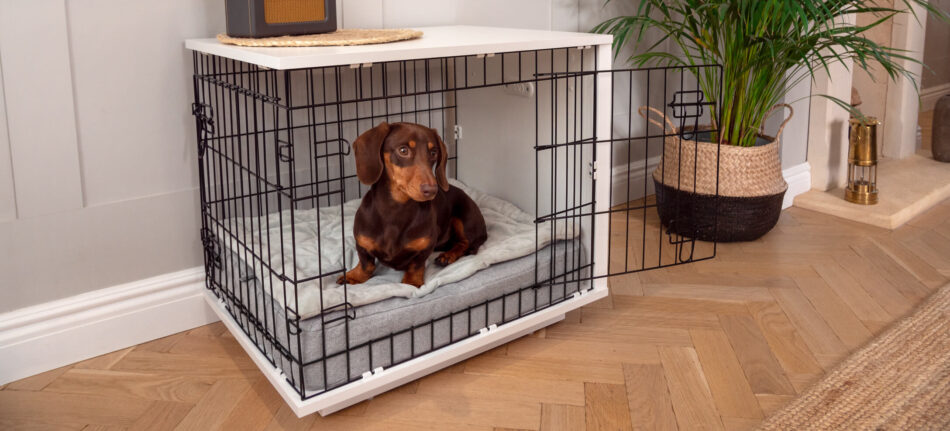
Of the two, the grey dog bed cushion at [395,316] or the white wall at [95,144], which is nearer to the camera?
the grey dog bed cushion at [395,316]

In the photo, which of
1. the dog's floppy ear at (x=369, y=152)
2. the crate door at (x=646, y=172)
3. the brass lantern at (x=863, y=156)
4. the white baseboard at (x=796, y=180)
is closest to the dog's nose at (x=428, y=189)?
the dog's floppy ear at (x=369, y=152)

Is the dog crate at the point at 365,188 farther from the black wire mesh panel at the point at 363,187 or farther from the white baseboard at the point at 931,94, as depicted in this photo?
the white baseboard at the point at 931,94

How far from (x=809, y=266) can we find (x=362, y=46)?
62.5 inches

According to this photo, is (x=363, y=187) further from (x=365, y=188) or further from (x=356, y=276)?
(x=356, y=276)

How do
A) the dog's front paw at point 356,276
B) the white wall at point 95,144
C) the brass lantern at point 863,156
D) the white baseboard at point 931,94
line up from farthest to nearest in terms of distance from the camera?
the white baseboard at point 931,94, the brass lantern at point 863,156, the dog's front paw at point 356,276, the white wall at point 95,144

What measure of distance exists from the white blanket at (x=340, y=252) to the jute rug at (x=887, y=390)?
0.67 metres

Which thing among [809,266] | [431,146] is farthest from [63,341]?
[809,266]

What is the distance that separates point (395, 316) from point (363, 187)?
754 mm

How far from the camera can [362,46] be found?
1636 mm

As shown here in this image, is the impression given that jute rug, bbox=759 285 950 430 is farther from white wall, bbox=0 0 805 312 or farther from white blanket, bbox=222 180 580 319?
white wall, bbox=0 0 805 312

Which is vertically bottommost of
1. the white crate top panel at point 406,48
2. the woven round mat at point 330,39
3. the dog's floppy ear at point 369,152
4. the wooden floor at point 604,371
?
the wooden floor at point 604,371

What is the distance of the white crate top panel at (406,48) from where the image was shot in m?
1.45

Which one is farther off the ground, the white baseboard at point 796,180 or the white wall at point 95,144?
the white wall at point 95,144

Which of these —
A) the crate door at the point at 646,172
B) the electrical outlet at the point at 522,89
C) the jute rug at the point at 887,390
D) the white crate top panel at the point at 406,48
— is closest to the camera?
the white crate top panel at the point at 406,48
